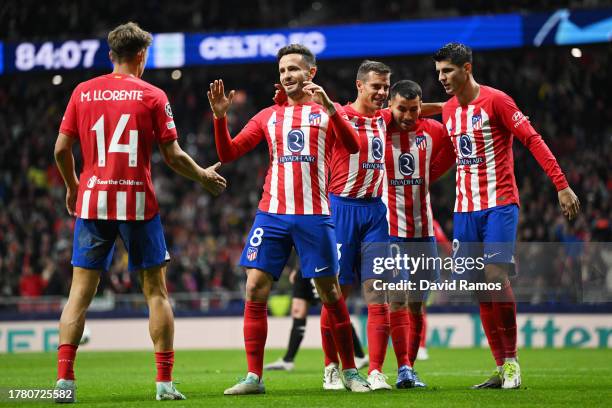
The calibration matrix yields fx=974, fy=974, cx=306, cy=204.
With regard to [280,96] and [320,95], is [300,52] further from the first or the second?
[320,95]

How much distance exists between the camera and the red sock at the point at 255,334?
6.39 metres

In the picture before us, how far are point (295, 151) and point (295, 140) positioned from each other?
0.08 metres

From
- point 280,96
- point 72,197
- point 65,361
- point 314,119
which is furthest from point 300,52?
point 65,361

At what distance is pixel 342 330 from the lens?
662cm

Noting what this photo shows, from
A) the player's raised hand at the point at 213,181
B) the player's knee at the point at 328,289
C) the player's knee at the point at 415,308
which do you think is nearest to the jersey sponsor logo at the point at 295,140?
the player's raised hand at the point at 213,181

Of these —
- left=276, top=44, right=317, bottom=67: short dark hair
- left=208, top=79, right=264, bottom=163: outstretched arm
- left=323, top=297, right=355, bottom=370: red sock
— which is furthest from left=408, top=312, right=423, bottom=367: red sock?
left=276, top=44, right=317, bottom=67: short dark hair

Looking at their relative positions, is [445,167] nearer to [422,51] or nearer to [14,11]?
[422,51]

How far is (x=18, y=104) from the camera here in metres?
23.8

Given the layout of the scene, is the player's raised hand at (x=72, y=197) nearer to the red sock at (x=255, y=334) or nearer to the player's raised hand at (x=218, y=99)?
the player's raised hand at (x=218, y=99)

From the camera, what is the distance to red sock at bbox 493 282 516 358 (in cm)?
685

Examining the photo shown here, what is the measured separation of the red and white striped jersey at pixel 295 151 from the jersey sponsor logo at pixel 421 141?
109cm

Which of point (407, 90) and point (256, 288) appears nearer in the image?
point (256, 288)

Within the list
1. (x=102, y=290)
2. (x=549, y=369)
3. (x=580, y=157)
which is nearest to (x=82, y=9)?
(x=102, y=290)

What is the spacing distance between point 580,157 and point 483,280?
13.3 meters
